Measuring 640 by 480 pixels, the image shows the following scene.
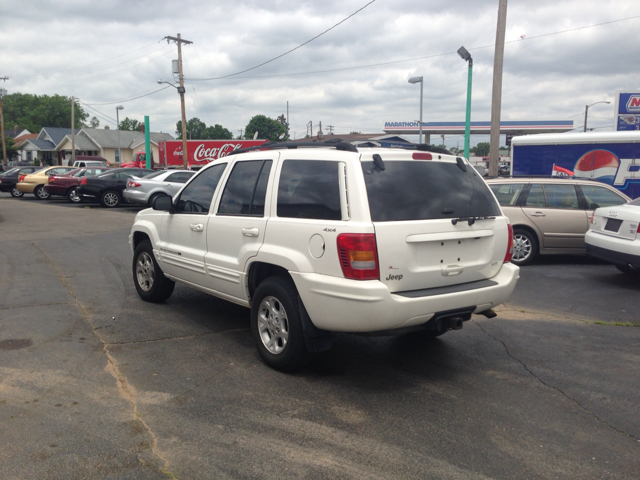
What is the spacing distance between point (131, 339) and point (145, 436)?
216cm

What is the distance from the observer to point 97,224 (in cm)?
1577

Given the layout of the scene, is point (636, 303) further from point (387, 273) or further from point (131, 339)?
point (131, 339)

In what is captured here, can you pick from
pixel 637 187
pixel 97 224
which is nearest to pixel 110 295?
pixel 97 224

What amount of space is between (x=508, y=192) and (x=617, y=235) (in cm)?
252

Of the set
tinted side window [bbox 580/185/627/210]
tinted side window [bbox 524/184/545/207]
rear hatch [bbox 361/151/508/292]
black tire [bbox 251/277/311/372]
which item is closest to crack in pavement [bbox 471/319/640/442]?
rear hatch [bbox 361/151/508/292]

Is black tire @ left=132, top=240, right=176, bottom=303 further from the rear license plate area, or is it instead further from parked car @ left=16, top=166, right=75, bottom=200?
parked car @ left=16, top=166, right=75, bottom=200

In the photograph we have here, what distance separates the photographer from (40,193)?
88.8 ft

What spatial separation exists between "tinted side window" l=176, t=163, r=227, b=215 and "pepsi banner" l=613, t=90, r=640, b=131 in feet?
67.6

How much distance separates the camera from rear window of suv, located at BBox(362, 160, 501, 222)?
13.8ft

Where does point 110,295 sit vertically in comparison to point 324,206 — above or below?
below

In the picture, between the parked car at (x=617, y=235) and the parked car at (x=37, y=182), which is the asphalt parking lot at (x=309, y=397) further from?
the parked car at (x=37, y=182)

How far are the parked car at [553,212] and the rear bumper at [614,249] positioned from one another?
1.18 meters

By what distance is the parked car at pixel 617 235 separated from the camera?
7.79 m

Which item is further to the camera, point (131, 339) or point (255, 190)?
point (131, 339)
